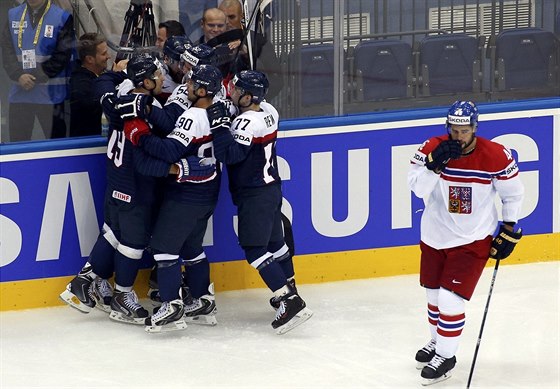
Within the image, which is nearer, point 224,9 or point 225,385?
point 225,385

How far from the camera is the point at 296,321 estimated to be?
648 centimetres

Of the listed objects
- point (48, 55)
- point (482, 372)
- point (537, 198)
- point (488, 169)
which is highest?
point (48, 55)

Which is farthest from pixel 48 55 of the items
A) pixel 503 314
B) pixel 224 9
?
pixel 503 314

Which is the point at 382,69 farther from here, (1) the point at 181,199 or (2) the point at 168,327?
(2) the point at 168,327

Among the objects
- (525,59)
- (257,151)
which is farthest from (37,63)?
(525,59)

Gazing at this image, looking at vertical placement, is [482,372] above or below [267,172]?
below

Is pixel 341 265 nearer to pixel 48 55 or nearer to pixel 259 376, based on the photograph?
pixel 259 376

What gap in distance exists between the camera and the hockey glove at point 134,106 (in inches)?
248

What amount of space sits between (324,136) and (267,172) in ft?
2.67

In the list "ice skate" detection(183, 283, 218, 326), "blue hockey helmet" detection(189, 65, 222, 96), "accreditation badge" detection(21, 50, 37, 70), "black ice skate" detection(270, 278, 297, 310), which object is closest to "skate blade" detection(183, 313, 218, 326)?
"ice skate" detection(183, 283, 218, 326)

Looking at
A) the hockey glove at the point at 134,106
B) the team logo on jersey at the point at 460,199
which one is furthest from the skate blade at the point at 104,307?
the team logo on jersey at the point at 460,199

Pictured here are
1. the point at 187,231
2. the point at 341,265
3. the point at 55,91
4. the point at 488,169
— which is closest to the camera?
A: the point at 488,169

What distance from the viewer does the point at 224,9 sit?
23.0ft

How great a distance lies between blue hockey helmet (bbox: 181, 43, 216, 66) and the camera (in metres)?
6.46
